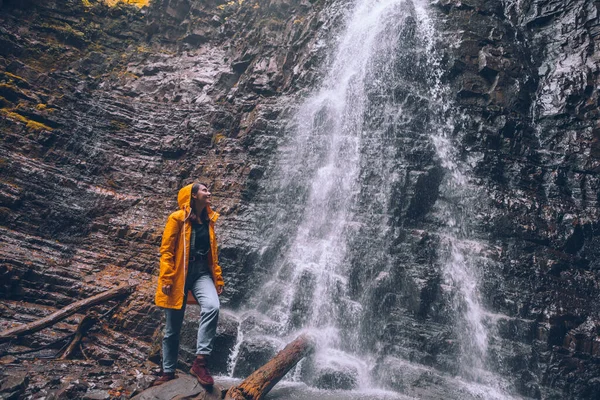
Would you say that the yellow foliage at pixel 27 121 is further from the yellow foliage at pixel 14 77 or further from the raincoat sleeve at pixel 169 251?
the raincoat sleeve at pixel 169 251

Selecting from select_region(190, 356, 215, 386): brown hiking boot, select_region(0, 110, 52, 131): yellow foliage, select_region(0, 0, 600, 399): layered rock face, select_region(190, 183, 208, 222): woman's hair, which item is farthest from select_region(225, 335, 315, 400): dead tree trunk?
select_region(0, 110, 52, 131): yellow foliage

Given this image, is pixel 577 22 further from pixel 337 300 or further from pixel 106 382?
pixel 106 382

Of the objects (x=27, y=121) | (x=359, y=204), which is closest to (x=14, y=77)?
(x=27, y=121)

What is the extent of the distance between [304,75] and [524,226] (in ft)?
29.7

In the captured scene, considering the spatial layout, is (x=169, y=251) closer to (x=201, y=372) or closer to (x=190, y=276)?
(x=190, y=276)

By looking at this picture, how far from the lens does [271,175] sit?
11.4 metres

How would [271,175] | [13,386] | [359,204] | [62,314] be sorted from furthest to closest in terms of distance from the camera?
[271,175], [359,204], [62,314], [13,386]

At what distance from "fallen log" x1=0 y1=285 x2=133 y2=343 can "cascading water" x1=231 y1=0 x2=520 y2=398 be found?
3032 millimetres

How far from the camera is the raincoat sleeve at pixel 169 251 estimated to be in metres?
4.49

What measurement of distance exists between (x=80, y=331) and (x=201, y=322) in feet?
14.1

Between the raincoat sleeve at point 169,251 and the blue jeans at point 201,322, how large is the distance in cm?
41

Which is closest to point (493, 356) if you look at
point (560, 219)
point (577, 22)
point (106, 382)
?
point (560, 219)

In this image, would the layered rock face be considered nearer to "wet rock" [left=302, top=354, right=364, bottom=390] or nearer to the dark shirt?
"wet rock" [left=302, top=354, right=364, bottom=390]

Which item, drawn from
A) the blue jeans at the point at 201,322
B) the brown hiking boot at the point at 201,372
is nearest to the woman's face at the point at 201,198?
the blue jeans at the point at 201,322
